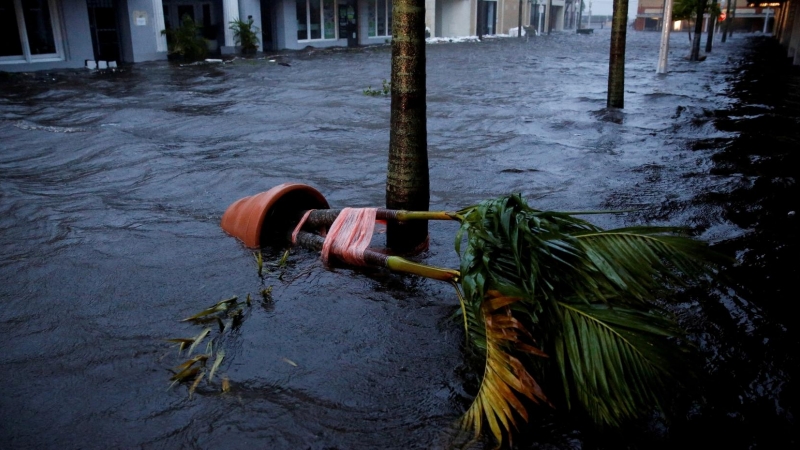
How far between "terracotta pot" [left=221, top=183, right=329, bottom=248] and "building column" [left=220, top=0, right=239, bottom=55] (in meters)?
22.8

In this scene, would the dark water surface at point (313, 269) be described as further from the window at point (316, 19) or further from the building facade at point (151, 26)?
the window at point (316, 19)

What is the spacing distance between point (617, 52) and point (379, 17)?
1088 inches

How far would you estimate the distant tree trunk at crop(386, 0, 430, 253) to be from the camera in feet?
13.7

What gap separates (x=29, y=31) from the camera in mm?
19156

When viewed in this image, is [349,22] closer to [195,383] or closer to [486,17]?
[486,17]

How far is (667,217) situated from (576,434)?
136 inches

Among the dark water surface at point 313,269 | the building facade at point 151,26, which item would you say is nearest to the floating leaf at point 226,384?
the dark water surface at point 313,269

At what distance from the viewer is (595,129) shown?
1052 centimetres

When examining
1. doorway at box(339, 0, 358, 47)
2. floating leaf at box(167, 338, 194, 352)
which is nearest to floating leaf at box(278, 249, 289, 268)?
floating leaf at box(167, 338, 194, 352)

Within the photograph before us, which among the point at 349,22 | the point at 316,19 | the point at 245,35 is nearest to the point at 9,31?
the point at 245,35

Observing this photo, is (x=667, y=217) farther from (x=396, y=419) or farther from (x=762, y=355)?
(x=396, y=419)

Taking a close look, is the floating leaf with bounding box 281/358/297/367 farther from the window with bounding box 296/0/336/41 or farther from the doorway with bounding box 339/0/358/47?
the doorway with bounding box 339/0/358/47

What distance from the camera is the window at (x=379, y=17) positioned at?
3559 centimetres

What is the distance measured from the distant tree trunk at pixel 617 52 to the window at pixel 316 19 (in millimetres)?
21235
